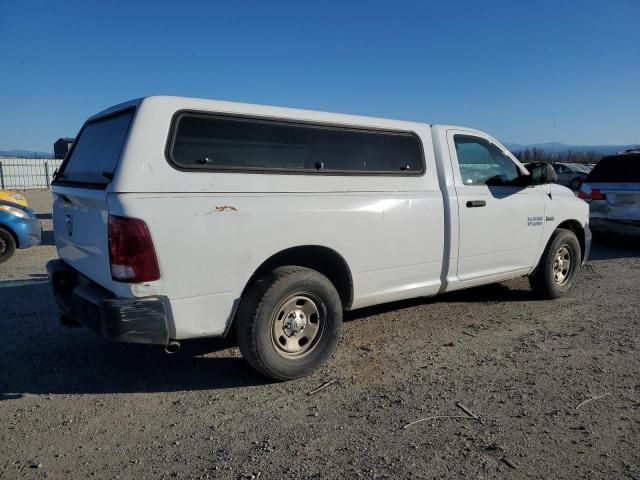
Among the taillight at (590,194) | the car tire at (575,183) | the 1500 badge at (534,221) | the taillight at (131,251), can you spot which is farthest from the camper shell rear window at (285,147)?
the car tire at (575,183)

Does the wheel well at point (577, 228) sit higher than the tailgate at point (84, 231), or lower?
lower

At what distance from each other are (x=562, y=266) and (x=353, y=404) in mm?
3916

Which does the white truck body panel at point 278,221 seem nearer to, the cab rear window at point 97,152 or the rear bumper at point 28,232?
the cab rear window at point 97,152

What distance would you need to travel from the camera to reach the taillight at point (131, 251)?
10.1 ft

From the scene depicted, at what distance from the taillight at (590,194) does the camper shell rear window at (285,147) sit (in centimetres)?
638

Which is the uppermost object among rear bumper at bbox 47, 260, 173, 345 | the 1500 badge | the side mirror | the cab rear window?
the cab rear window

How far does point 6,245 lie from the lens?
27.0 ft

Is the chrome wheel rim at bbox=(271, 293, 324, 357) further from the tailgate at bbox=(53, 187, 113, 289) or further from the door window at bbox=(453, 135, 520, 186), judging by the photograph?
the door window at bbox=(453, 135, 520, 186)

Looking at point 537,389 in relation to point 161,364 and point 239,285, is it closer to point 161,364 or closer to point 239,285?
point 239,285

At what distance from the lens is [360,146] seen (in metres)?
4.41

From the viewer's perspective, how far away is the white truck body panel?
3.23 m

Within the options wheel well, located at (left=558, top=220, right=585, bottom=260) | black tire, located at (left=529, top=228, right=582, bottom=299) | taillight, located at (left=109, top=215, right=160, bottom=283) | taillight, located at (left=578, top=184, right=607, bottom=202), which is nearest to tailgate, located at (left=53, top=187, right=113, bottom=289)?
taillight, located at (left=109, top=215, right=160, bottom=283)

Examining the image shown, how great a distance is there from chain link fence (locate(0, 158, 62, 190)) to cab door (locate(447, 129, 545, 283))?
28.4 m

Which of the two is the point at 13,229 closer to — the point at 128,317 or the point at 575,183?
the point at 128,317
